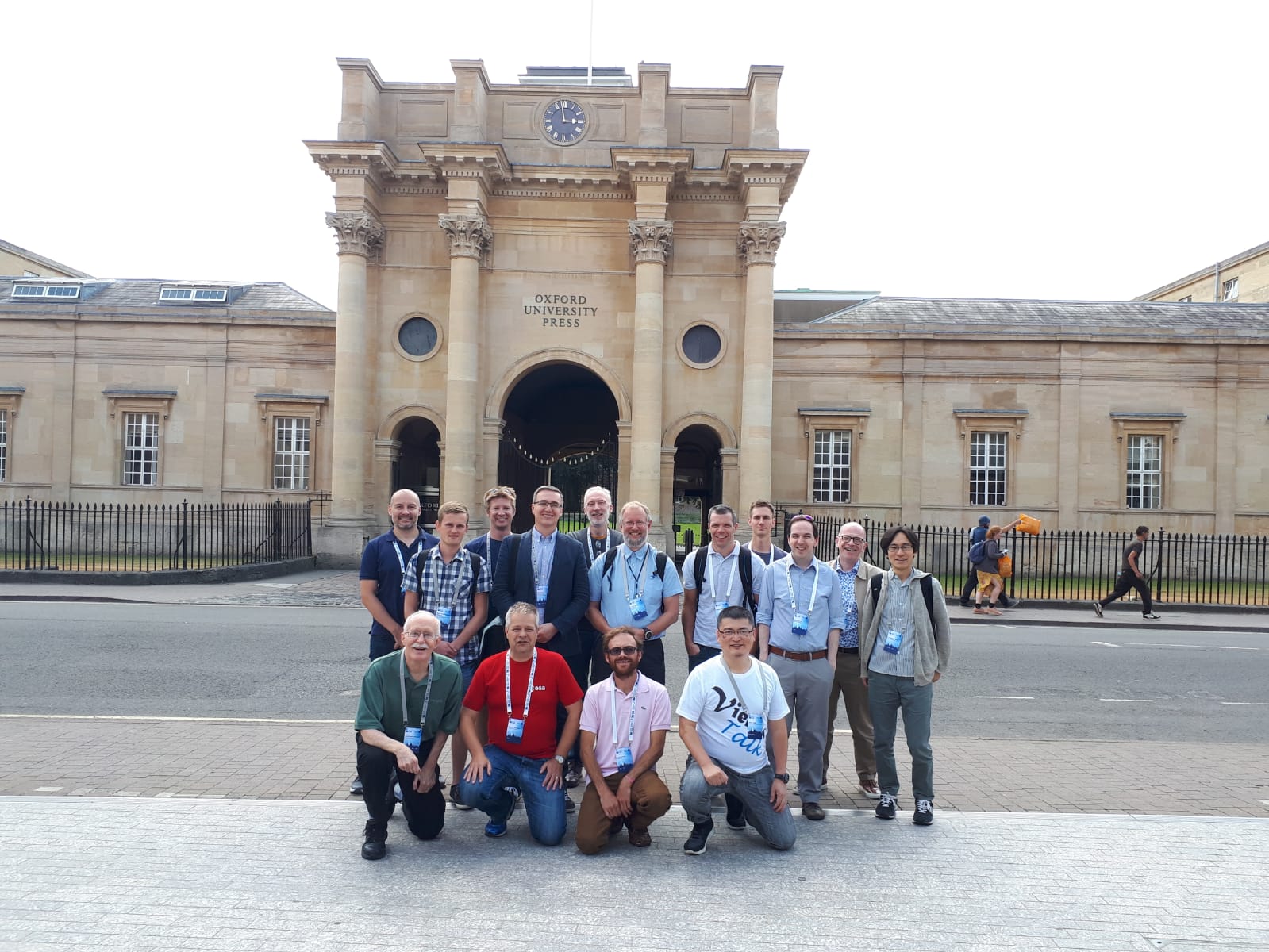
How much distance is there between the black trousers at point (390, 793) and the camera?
193 inches

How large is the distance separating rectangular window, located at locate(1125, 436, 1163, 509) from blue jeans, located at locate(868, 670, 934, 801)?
996 inches

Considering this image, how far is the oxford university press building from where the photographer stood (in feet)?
80.3

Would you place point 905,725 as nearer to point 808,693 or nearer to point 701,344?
point 808,693

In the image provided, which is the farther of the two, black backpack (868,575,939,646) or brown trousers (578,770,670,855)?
black backpack (868,575,939,646)

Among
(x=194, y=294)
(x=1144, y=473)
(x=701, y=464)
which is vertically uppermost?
(x=194, y=294)

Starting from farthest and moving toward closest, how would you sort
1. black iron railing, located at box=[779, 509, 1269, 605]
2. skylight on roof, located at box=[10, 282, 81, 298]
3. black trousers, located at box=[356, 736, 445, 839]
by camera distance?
skylight on roof, located at box=[10, 282, 81, 298] → black iron railing, located at box=[779, 509, 1269, 605] → black trousers, located at box=[356, 736, 445, 839]

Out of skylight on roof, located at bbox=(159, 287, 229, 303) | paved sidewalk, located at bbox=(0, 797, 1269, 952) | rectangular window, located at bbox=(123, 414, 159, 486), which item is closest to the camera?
paved sidewalk, located at bbox=(0, 797, 1269, 952)

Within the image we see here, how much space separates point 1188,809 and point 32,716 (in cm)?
927

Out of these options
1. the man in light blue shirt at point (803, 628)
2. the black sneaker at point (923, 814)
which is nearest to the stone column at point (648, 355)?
the man in light blue shirt at point (803, 628)

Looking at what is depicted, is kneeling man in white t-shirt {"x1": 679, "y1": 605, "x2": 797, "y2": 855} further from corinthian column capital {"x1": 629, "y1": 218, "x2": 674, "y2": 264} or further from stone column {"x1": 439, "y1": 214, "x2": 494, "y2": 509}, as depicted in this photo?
corinthian column capital {"x1": 629, "y1": 218, "x2": 674, "y2": 264}

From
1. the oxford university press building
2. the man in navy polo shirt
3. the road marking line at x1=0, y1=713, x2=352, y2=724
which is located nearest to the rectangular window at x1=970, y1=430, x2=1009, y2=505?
the oxford university press building

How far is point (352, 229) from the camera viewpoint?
24.2m

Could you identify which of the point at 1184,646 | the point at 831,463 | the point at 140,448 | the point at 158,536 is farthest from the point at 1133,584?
the point at 140,448

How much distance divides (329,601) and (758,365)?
1302 cm
